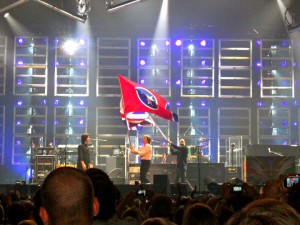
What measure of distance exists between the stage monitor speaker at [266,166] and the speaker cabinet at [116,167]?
5.16 m

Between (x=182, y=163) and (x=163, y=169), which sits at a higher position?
(x=182, y=163)

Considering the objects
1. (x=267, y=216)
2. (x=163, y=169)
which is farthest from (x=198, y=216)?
(x=163, y=169)

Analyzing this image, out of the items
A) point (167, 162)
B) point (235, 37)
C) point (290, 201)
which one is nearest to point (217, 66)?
point (235, 37)

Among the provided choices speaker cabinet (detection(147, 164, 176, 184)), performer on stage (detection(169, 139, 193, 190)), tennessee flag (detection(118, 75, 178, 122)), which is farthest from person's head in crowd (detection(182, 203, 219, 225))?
speaker cabinet (detection(147, 164, 176, 184))

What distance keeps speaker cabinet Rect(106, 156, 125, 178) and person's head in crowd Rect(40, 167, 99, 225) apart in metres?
18.9

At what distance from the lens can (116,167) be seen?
843 inches

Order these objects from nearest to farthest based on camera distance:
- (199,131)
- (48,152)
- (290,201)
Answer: (290,201) < (48,152) < (199,131)

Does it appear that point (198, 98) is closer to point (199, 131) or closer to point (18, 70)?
point (199, 131)

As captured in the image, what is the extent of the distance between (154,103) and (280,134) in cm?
764

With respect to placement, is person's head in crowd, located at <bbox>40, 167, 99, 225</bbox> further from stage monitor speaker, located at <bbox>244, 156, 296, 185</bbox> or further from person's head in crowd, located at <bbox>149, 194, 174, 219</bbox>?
stage monitor speaker, located at <bbox>244, 156, 296, 185</bbox>

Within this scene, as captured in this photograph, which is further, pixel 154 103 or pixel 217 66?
pixel 217 66

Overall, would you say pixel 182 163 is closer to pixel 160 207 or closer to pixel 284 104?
pixel 284 104

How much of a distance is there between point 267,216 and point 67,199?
0.96 m

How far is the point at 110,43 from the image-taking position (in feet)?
85.7
